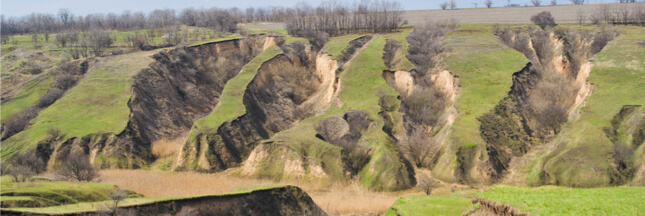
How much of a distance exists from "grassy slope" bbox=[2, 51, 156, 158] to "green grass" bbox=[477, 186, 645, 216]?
35.8m

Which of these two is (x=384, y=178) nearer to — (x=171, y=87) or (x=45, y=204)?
(x=45, y=204)

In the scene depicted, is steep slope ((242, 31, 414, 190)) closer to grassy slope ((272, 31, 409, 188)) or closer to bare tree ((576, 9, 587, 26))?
grassy slope ((272, 31, 409, 188))

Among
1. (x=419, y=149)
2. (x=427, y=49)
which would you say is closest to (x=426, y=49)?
(x=427, y=49)

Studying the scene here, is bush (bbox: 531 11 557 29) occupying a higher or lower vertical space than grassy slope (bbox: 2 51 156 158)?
higher

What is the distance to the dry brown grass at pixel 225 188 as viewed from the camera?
3138cm

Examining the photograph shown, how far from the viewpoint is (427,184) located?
35031 mm

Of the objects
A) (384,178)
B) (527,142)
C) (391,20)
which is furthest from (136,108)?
(391,20)

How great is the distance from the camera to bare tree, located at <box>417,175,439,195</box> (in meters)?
34.9

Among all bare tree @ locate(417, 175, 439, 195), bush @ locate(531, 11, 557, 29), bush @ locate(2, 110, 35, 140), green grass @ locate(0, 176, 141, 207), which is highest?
bush @ locate(531, 11, 557, 29)

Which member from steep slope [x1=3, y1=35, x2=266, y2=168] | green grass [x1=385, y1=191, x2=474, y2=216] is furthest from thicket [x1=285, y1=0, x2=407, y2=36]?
green grass [x1=385, y1=191, x2=474, y2=216]

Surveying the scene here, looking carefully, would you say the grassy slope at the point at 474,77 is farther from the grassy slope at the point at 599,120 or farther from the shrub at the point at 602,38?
the shrub at the point at 602,38

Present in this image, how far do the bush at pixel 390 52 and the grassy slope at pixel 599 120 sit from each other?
71.6 feet

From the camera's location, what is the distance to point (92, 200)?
21797mm

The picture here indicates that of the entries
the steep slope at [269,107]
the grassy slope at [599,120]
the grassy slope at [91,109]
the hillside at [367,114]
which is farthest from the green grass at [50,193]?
the grassy slope at [599,120]
